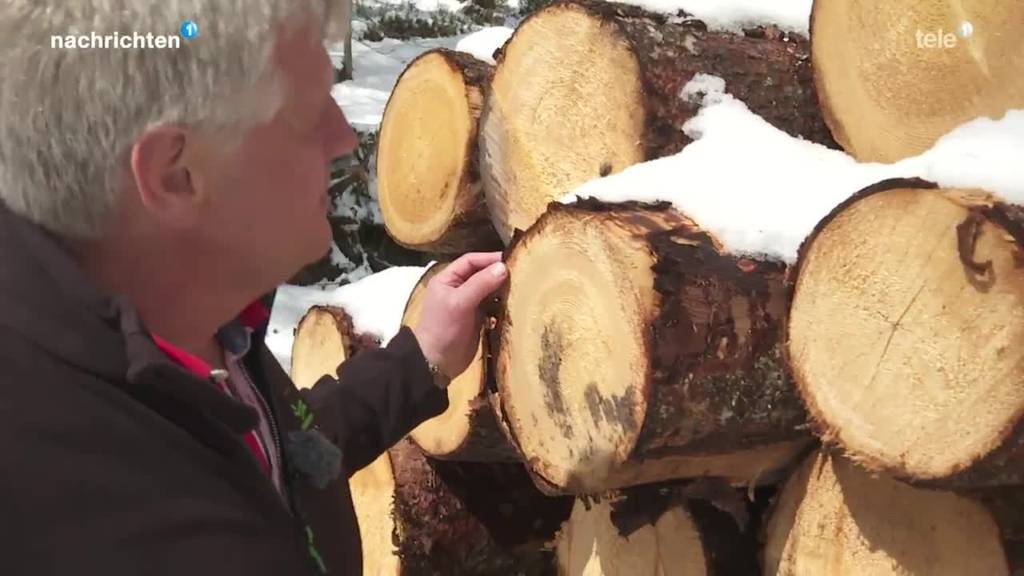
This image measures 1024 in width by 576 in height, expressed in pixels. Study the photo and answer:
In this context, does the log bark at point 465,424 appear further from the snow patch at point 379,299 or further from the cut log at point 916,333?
the cut log at point 916,333

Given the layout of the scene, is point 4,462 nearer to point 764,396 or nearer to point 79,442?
point 79,442

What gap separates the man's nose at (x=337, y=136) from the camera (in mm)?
1078

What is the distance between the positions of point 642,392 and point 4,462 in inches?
29.7

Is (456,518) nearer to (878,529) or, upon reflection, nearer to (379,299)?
(379,299)

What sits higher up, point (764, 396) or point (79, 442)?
point (79, 442)

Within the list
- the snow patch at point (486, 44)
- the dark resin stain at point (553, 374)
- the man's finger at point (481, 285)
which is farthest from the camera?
the snow patch at point (486, 44)

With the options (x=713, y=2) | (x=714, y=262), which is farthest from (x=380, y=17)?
(x=714, y=262)

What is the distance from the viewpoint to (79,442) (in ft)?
2.86

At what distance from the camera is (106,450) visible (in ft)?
2.89

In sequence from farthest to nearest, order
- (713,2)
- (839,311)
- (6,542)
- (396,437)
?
(713,2), (396,437), (839,311), (6,542)

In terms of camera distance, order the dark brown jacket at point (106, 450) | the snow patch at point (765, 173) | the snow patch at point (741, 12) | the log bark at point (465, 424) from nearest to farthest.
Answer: the dark brown jacket at point (106, 450) → the snow patch at point (765, 173) → the snow patch at point (741, 12) → the log bark at point (465, 424)

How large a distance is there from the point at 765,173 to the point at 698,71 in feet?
0.82

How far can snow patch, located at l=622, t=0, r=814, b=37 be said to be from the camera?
1.77m

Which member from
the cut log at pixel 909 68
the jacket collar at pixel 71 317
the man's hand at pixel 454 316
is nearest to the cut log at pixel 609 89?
the cut log at pixel 909 68
